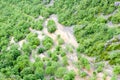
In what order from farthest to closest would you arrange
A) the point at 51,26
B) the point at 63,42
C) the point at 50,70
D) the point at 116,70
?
the point at 51,26
the point at 63,42
the point at 50,70
the point at 116,70

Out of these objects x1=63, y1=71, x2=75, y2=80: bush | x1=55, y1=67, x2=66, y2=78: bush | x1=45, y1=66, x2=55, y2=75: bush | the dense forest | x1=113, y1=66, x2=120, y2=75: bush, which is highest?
the dense forest

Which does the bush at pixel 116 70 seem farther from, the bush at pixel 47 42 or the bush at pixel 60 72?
the bush at pixel 47 42

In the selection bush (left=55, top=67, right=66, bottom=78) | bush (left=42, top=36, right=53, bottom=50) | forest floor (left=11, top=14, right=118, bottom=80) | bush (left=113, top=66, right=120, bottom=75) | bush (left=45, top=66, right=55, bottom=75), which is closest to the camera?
bush (left=113, top=66, right=120, bottom=75)

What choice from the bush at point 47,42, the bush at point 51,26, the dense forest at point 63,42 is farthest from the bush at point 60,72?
the bush at point 51,26

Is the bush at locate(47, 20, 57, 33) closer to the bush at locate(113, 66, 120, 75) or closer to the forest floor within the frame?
the forest floor

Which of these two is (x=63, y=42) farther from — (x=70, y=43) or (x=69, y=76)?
(x=69, y=76)

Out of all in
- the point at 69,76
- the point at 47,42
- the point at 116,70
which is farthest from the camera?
the point at 47,42

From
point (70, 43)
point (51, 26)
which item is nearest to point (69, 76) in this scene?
point (70, 43)

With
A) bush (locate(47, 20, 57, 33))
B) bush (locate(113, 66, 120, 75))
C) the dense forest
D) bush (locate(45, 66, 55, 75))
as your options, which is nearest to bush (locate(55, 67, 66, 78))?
the dense forest

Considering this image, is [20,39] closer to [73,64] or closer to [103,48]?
[73,64]

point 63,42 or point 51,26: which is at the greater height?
point 51,26
